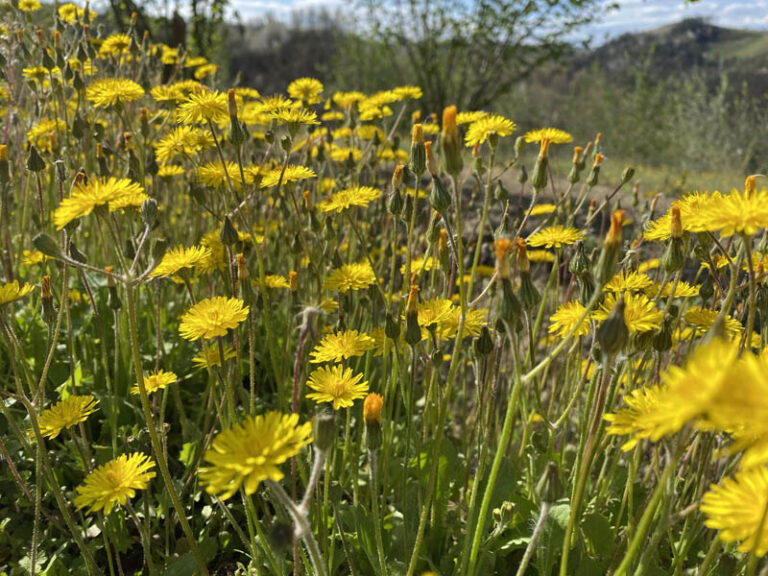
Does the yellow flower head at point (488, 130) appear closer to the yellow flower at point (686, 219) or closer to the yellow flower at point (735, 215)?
the yellow flower at point (686, 219)

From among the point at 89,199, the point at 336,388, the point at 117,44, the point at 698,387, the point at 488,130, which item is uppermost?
the point at 117,44

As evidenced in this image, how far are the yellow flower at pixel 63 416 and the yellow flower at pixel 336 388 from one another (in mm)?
623

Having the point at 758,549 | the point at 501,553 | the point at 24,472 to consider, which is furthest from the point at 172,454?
the point at 758,549

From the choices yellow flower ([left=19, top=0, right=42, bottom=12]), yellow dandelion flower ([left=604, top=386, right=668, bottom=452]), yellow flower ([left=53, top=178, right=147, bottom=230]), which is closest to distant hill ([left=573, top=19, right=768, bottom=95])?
yellow flower ([left=19, top=0, right=42, bottom=12])

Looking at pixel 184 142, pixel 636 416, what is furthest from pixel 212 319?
pixel 636 416

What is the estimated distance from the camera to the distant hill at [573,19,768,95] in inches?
995

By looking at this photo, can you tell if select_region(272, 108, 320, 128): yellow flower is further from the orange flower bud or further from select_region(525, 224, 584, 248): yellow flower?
the orange flower bud

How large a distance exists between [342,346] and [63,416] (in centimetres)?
78

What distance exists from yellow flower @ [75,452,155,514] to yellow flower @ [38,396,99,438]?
203 millimetres

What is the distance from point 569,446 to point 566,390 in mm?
561

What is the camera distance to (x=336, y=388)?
4.68ft

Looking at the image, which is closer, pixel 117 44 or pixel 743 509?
pixel 743 509

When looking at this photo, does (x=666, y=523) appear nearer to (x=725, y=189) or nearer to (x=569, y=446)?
(x=569, y=446)

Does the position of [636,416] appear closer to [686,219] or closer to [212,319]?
[686,219]
